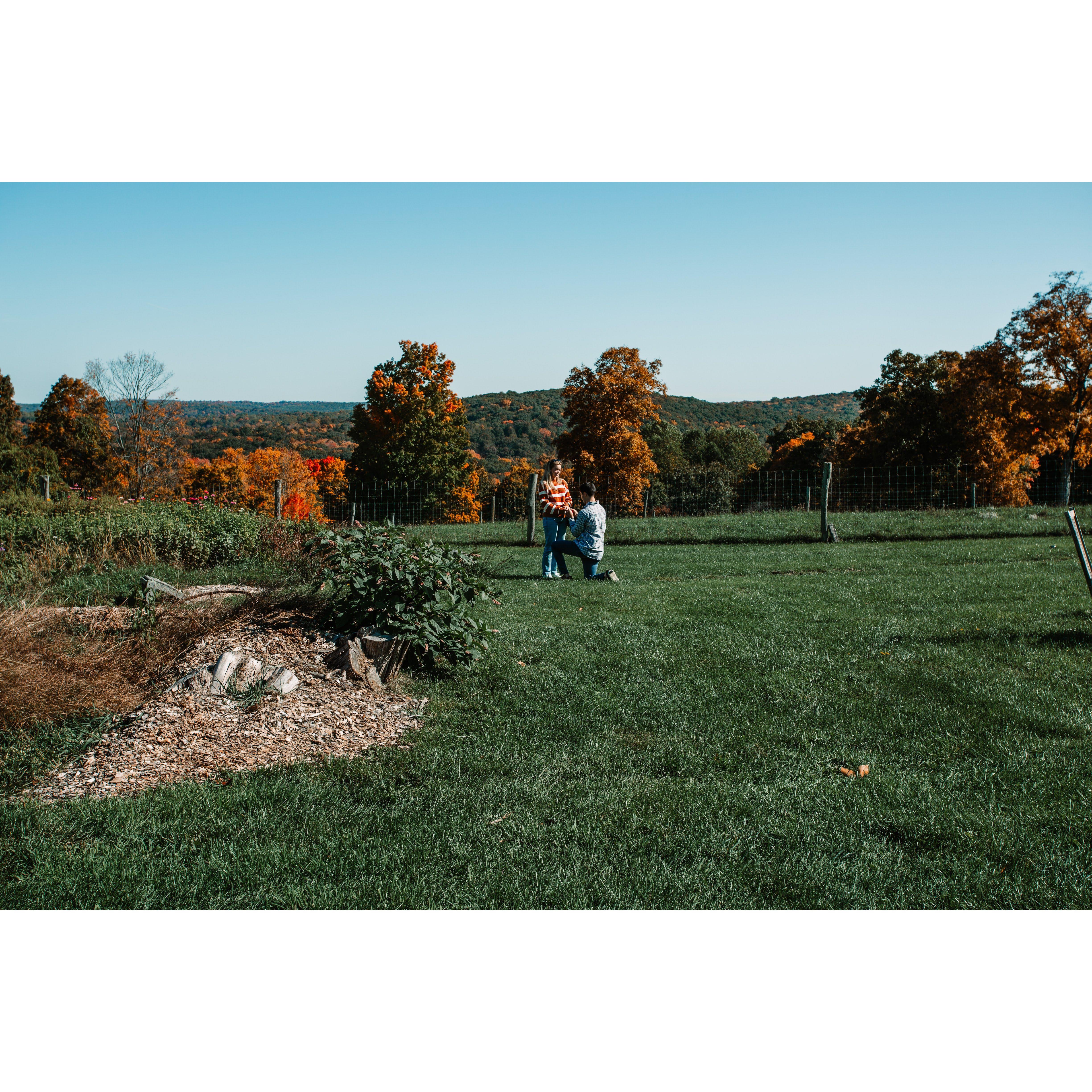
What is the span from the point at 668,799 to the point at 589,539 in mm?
7015

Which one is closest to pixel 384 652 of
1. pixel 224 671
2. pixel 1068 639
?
pixel 224 671

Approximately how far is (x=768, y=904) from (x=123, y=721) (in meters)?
3.73

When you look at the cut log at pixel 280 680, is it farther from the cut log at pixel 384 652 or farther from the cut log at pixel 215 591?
the cut log at pixel 215 591

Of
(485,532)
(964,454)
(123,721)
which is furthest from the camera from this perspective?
(964,454)

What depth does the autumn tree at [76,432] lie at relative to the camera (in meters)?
39.2

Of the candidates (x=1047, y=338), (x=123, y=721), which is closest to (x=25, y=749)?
(x=123, y=721)

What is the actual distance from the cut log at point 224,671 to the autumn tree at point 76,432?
132 feet

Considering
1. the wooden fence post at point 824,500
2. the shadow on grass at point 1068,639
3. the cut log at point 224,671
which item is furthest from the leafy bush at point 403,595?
the wooden fence post at point 824,500

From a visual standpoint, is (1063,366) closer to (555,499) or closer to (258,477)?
(555,499)

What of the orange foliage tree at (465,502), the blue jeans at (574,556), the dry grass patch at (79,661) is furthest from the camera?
the orange foliage tree at (465,502)

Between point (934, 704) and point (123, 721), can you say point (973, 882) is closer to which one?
point (934, 704)

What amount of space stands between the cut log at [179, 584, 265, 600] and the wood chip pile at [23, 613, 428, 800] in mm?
1050

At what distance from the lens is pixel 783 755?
157 inches

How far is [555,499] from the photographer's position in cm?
1075
